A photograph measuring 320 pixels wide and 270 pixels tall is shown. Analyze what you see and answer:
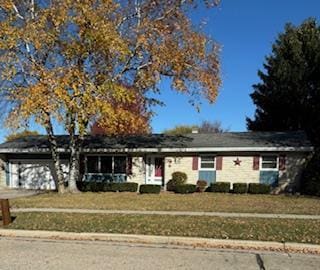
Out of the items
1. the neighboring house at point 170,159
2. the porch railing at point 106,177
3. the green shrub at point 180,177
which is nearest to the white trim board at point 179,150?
the neighboring house at point 170,159

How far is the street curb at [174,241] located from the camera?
9.58 m

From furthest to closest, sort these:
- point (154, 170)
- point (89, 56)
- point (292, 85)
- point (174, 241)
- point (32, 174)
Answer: point (292, 85) → point (32, 174) → point (154, 170) → point (89, 56) → point (174, 241)

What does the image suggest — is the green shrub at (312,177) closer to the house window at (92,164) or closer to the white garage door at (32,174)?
the house window at (92,164)

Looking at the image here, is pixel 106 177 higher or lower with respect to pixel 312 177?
lower

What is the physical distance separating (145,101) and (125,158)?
17.7ft

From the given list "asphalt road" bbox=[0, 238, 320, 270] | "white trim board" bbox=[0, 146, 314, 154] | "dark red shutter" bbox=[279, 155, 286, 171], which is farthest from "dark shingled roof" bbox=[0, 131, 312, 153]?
"asphalt road" bbox=[0, 238, 320, 270]

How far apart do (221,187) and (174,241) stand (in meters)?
16.7

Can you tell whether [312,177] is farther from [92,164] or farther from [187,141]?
[92,164]

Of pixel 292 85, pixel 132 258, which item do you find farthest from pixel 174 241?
pixel 292 85

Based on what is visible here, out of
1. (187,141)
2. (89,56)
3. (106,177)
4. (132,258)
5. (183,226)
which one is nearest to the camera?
(132,258)

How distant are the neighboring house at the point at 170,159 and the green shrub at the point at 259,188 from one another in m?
1.35

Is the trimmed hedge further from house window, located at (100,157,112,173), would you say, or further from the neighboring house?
house window, located at (100,157,112,173)

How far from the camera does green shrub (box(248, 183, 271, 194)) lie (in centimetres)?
2614

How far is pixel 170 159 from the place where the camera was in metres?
29.4
